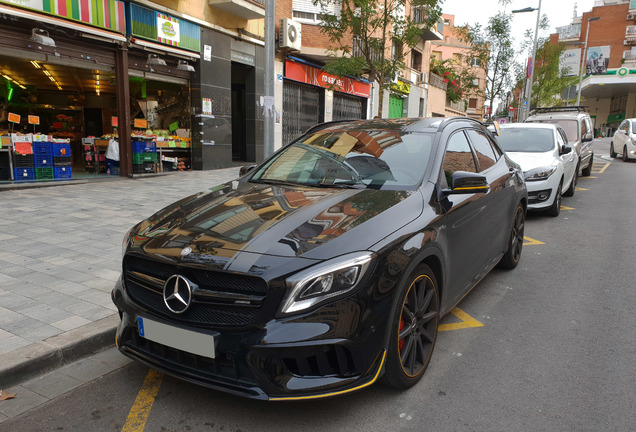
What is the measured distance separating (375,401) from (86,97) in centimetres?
1451

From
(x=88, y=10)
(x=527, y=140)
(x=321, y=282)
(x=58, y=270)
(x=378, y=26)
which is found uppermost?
(x=378, y=26)

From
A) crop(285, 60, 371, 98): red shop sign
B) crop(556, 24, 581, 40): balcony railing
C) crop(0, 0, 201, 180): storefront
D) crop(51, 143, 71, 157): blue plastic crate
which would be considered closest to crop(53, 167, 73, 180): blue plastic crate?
crop(0, 0, 201, 180): storefront

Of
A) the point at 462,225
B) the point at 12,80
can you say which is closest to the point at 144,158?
the point at 12,80

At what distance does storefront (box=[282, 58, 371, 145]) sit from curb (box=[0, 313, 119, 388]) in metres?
13.6

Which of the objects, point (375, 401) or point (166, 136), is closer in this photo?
point (375, 401)

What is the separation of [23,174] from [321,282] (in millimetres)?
9781

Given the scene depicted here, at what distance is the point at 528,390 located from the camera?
9.24 feet

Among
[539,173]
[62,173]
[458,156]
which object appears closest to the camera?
[458,156]

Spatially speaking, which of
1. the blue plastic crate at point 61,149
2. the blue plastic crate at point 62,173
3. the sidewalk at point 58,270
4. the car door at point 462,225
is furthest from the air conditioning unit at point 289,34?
the car door at point 462,225

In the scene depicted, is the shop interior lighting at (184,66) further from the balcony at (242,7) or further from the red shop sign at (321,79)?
the red shop sign at (321,79)

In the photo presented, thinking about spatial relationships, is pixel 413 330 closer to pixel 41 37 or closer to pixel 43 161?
pixel 41 37

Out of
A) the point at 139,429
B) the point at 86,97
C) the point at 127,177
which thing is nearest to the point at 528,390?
the point at 139,429

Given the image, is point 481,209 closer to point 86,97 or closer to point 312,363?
point 312,363

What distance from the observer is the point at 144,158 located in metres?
12.2
